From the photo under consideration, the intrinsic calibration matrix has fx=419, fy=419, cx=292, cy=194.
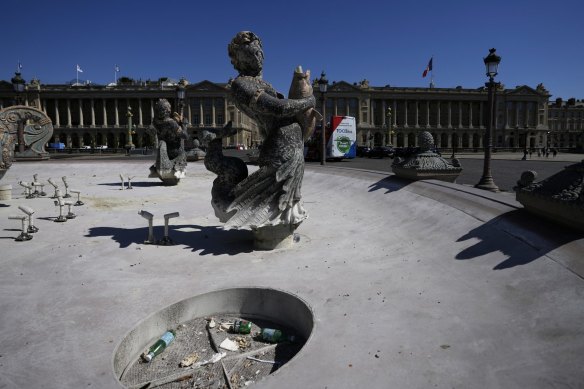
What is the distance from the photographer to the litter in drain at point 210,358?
3.38 metres

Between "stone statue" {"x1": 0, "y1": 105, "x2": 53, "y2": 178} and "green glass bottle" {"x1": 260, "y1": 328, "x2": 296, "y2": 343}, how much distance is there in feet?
38.2

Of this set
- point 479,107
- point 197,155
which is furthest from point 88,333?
point 479,107

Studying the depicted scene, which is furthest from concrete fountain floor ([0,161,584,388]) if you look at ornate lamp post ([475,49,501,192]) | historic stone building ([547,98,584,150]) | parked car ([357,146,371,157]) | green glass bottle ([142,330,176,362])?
historic stone building ([547,98,584,150])

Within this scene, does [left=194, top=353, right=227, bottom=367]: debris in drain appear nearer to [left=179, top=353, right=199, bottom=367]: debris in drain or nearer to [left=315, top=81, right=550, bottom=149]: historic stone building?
[left=179, top=353, right=199, bottom=367]: debris in drain

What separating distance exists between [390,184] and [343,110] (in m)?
99.3

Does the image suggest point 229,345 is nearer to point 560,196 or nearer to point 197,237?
point 197,237

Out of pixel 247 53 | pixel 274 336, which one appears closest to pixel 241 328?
pixel 274 336

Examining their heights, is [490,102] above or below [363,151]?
above

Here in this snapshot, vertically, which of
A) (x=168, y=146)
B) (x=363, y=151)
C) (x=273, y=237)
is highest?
(x=168, y=146)

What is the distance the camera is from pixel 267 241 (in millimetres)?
6363

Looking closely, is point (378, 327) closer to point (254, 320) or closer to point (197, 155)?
point (254, 320)

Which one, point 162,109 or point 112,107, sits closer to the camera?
point 162,109

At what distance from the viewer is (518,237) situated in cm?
472

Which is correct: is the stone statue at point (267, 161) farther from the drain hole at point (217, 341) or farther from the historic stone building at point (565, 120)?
the historic stone building at point (565, 120)
